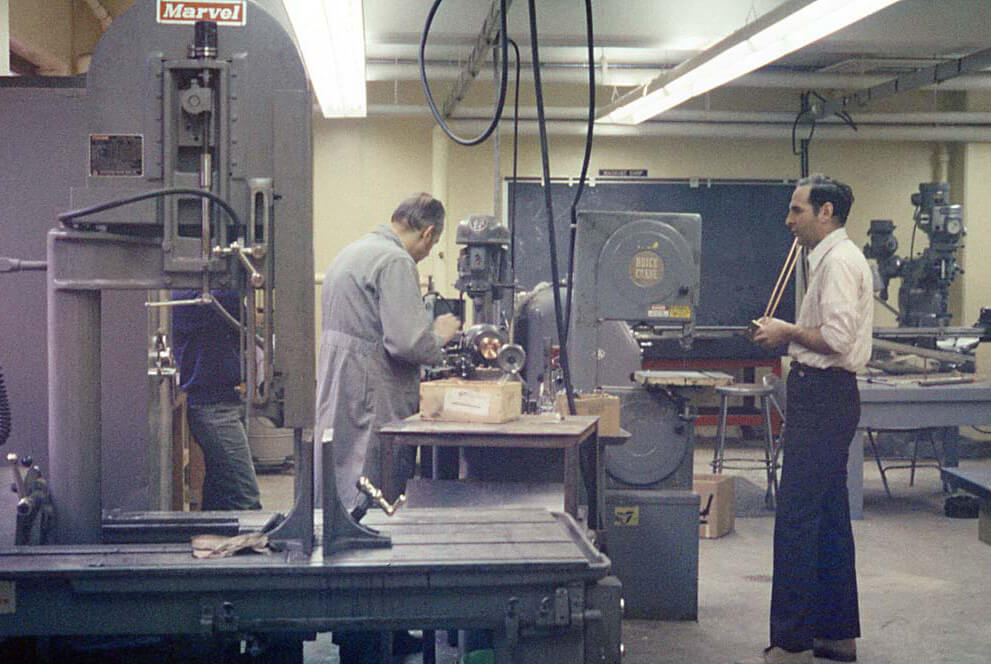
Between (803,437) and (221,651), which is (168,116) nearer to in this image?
(221,651)

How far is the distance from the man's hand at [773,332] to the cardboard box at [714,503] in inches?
64.1

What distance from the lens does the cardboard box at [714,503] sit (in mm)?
4992

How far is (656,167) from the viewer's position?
848 centimetres

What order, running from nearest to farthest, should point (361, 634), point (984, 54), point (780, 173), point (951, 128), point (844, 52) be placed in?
point (361, 634) < point (984, 54) < point (844, 52) < point (951, 128) < point (780, 173)

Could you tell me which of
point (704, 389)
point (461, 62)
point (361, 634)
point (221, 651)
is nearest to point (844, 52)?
point (461, 62)

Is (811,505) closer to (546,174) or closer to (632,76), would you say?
(546,174)

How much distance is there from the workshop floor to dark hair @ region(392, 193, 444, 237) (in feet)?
4.32

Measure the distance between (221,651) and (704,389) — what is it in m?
2.48

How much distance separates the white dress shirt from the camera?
3.15 meters

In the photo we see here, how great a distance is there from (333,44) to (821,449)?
2256 mm

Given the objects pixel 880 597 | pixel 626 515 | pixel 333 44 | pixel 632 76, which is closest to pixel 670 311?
pixel 626 515

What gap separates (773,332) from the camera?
3355 millimetres

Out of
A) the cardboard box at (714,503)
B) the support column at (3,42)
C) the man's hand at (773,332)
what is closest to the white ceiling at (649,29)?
the cardboard box at (714,503)

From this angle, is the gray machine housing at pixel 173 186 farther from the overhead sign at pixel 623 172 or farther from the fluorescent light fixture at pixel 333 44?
the overhead sign at pixel 623 172
